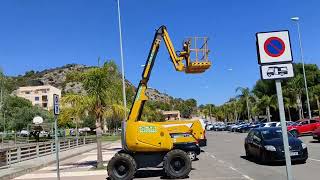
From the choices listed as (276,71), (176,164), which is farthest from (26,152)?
(276,71)

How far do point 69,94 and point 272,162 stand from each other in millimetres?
10961

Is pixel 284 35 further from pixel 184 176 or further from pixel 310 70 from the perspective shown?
pixel 310 70

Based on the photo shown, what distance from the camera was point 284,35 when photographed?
7363 millimetres

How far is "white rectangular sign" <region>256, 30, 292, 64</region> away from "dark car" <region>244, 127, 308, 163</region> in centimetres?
1123

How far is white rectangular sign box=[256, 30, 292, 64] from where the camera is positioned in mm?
7289

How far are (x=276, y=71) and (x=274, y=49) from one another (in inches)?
13.1

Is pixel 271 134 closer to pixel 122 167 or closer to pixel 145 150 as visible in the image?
pixel 145 150

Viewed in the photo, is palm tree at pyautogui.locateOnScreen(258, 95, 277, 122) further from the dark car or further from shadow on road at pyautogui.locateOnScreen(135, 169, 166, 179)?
shadow on road at pyautogui.locateOnScreen(135, 169, 166, 179)

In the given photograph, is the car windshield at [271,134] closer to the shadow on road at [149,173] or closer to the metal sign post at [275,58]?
the shadow on road at [149,173]

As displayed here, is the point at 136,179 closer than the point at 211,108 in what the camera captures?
Yes

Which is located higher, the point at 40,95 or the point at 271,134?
the point at 40,95

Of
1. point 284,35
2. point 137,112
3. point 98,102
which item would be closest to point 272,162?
point 137,112

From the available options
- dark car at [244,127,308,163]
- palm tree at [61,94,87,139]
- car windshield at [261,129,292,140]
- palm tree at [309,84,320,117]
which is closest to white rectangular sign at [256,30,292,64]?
dark car at [244,127,308,163]

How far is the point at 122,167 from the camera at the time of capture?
16.1 m
